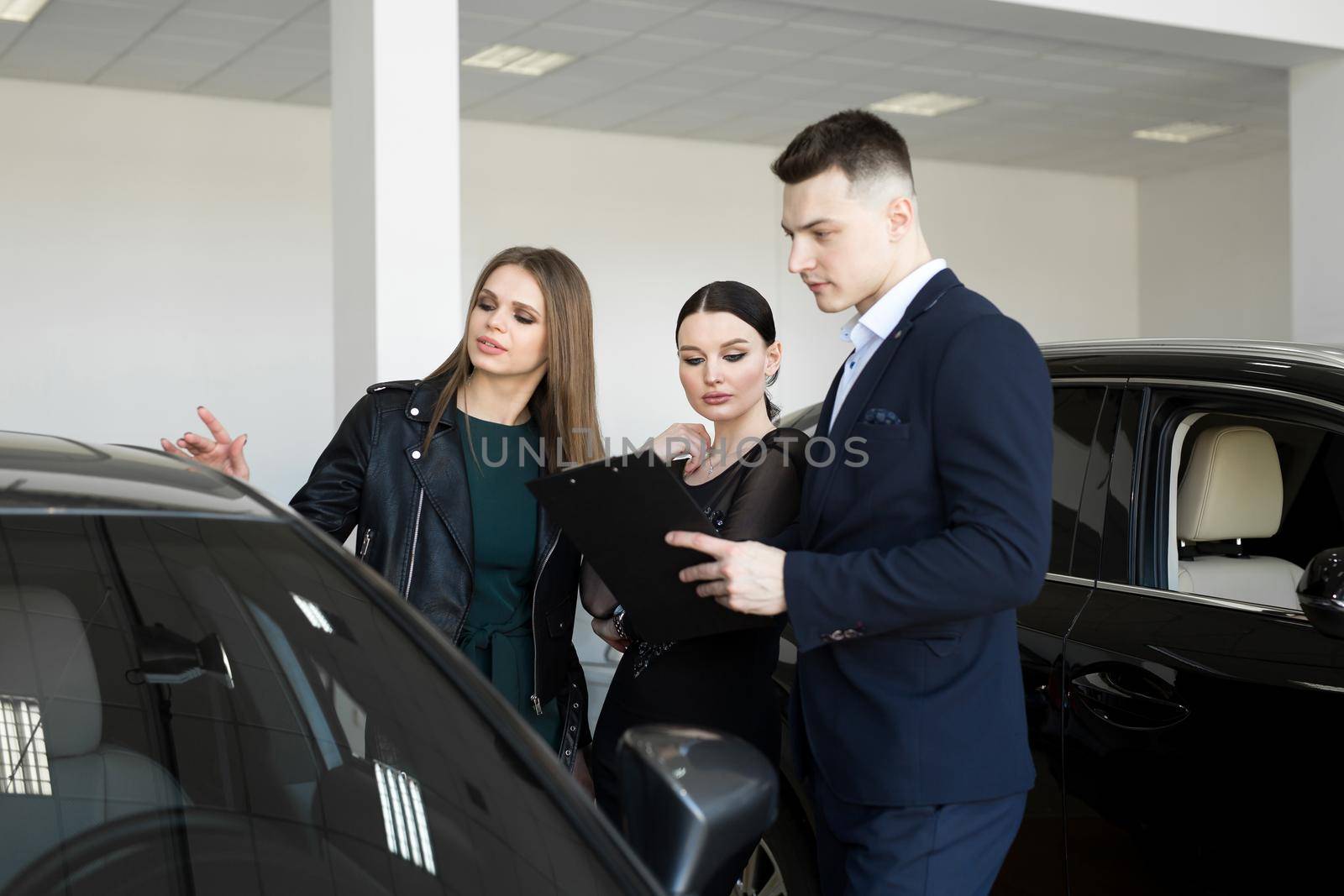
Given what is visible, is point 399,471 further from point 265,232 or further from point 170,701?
point 265,232

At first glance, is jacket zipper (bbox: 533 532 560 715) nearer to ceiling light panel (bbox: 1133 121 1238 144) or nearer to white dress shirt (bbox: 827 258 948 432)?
white dress shirt (bbox: 827 258 948 432)

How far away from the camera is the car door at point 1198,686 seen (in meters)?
1.81

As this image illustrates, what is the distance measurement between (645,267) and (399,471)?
8.67 m

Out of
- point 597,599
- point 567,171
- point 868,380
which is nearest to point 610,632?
point 597,599

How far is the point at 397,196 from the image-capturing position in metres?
4.78

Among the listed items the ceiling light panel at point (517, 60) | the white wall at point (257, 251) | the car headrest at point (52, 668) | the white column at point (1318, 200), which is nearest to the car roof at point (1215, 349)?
the car headrest at point (52, 668)

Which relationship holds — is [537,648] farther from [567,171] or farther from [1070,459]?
[567,171]

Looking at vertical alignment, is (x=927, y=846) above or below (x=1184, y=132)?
below

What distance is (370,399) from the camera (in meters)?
2.14

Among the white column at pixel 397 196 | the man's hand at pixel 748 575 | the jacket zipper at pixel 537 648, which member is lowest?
the jacket zipper at pixel 537 648

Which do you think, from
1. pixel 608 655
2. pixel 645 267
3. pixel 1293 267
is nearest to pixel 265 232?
pixel 645 267

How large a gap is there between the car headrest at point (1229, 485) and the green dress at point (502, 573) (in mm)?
1068

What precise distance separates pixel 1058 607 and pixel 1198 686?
0.29 m

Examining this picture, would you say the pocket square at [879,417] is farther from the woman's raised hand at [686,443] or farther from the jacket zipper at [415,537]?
the jacket zipper at [415,537]
